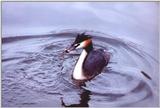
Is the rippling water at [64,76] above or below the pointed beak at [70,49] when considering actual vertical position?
below

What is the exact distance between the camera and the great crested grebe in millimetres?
2432

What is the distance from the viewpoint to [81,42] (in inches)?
95.8

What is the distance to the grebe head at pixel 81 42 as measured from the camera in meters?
2.43

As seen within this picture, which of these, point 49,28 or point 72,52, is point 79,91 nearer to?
point 72,52

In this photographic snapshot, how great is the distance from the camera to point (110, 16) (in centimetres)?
246

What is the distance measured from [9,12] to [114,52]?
1.81 feet

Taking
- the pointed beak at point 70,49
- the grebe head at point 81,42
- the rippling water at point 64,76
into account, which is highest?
the grebe head at point 81,42

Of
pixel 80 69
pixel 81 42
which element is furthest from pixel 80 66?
pixel 81 42

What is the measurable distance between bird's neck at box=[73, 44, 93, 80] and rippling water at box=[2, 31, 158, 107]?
0.08 ft

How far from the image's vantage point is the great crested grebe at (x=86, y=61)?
2.43 meters

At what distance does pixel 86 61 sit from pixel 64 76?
13cm

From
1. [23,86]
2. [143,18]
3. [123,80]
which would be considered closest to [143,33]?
[143,18]

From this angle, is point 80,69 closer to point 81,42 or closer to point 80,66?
point 80,66

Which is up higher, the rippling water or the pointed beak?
the pointed beak
